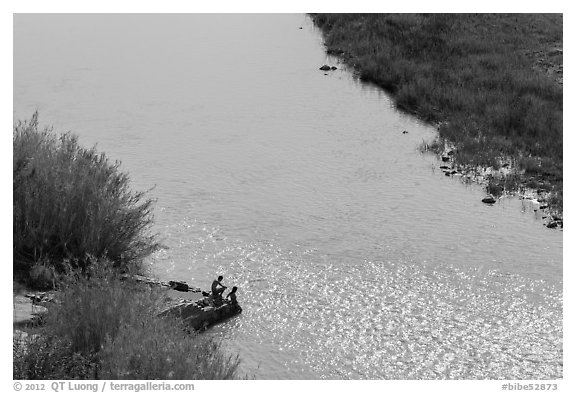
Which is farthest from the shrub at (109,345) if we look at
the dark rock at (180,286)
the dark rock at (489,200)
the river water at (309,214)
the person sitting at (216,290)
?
the dark rock at (489,200)

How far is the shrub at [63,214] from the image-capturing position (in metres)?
16.4

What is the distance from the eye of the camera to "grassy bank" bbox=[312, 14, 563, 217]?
994 inches

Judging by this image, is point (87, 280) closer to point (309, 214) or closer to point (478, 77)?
point (309, 214)

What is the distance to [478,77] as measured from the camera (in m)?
31.4

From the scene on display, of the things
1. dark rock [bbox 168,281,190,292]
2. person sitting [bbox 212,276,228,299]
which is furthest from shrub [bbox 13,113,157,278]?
→ person sitting [bbox 212,276,228,299]

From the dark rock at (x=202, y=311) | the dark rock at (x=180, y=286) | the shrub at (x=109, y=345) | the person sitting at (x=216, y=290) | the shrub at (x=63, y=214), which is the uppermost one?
the shrub at (x=63, y=214)

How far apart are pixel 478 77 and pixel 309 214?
41.8 ft

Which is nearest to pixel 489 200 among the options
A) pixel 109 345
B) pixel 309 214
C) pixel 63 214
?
pixel 309 214

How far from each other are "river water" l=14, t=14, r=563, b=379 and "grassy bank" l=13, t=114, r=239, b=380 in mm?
1451

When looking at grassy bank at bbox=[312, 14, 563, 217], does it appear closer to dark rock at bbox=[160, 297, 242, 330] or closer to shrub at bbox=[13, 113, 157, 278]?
dark rock at bbox=[160, 297, 242, 330]

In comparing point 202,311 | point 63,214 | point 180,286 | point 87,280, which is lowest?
point 202,311

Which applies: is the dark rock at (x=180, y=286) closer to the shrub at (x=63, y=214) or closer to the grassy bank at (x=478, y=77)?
the shrub at (x=63, y=214)

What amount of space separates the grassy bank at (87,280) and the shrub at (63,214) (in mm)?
20
